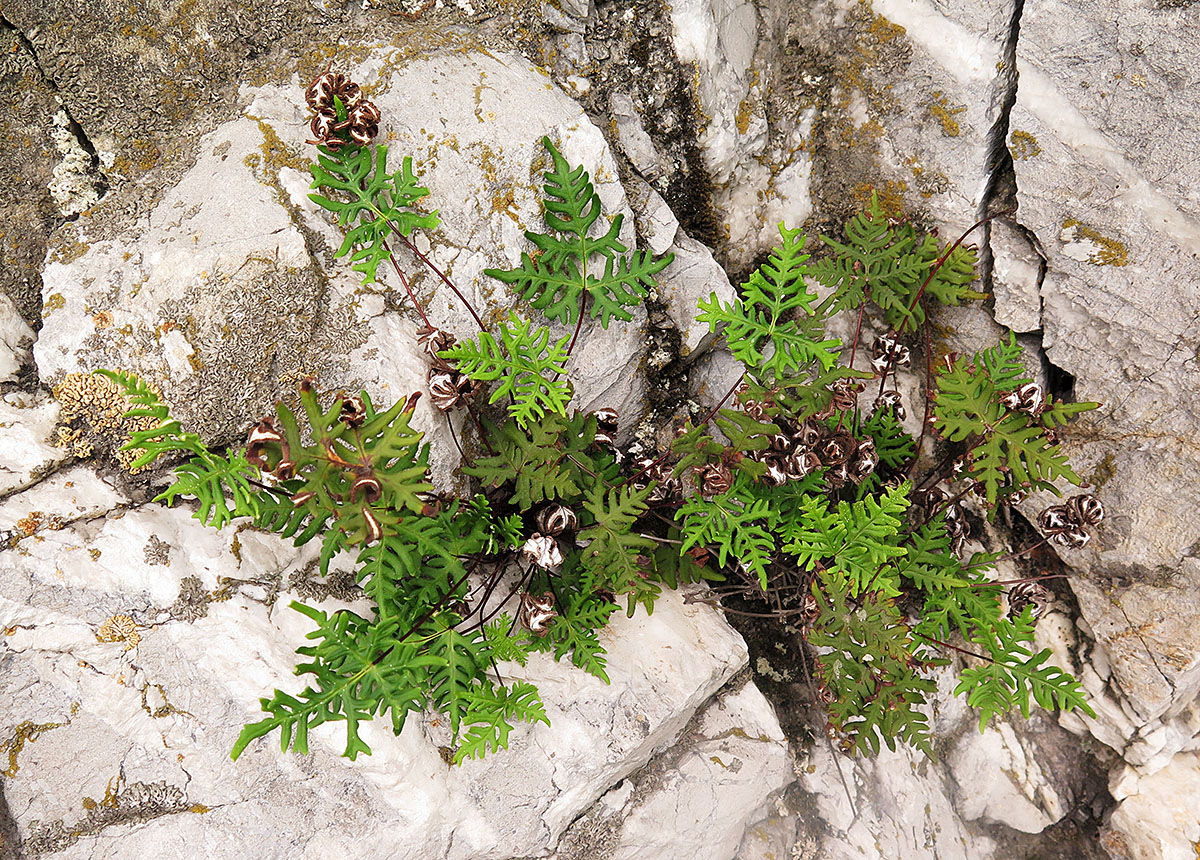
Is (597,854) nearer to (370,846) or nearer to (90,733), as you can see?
(370,846)

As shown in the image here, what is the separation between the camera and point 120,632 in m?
2.94

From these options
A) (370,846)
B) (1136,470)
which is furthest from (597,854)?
(1136,470)

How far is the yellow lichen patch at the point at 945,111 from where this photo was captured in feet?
12.1

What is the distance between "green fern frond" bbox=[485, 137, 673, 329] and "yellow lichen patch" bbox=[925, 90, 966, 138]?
169 cm

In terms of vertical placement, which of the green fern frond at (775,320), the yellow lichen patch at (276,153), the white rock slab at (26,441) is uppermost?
the green fern frond at (775,320)

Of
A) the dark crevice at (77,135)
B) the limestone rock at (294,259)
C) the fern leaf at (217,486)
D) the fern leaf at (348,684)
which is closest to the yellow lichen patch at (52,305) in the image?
the limestone rock at (294,259)

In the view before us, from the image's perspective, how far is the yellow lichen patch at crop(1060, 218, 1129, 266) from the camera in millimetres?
3494

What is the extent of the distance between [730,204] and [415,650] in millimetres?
2969

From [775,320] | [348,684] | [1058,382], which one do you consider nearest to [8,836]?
[348,684]

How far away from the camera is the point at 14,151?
320cm

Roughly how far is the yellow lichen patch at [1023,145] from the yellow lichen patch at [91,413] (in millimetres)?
4293

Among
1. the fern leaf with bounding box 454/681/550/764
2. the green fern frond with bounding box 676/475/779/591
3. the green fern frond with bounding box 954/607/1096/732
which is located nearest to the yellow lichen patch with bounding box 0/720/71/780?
the fern leaf with bounding box 454/681/550/764

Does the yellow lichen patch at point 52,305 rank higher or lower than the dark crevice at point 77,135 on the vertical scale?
lower

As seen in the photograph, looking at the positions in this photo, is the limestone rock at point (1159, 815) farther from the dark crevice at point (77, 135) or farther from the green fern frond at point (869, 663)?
the dark crevice at point (77, 135)
